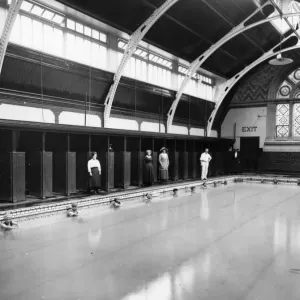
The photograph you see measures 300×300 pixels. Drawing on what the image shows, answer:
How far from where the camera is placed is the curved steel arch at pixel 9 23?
29.6 feet

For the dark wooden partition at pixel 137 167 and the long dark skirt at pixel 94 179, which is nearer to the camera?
the long dark skirt at pixel 94 179

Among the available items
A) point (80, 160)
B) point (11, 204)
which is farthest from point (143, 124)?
point (11, 204)

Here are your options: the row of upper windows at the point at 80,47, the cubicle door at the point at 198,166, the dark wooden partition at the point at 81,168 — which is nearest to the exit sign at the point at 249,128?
the cubicle door at the point at 198,166

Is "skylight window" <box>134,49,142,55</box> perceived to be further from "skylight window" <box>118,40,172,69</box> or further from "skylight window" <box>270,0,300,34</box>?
"skylight window" <box>270,0,300,34</box>

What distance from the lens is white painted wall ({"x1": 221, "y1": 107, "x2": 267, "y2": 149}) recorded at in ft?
72.0

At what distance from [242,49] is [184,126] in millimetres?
5482

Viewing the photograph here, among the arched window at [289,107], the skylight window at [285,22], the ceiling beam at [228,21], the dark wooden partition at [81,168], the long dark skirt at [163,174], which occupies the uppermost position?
the skylight window at [285,22]

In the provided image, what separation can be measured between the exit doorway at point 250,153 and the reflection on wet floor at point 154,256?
13.3 metres

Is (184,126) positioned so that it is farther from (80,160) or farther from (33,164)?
(33,164)

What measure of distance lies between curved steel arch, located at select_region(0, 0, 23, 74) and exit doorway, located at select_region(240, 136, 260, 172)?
1696 cm

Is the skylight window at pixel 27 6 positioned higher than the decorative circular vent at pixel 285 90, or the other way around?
the skylight window at pixel 27 6

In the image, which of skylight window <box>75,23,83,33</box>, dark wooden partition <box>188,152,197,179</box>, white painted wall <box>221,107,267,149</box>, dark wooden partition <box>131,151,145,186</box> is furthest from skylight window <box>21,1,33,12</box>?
white painted wall <box>221,107,267,149</box>

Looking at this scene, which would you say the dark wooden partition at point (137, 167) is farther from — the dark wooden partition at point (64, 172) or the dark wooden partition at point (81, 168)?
the dark wooden partition at point (64, 172)

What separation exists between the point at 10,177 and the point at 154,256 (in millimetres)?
5938
